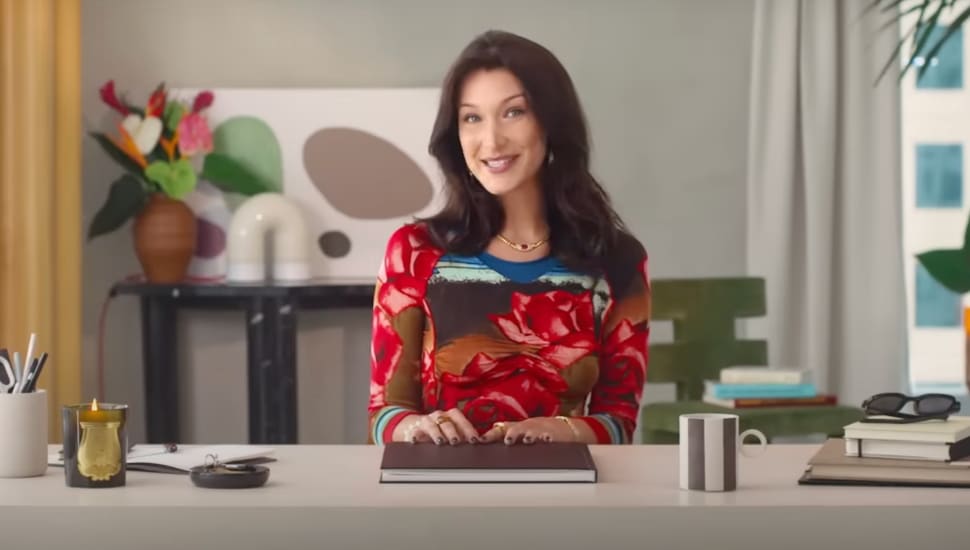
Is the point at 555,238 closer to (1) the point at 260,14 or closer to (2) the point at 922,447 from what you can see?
(2) the point at 922,447

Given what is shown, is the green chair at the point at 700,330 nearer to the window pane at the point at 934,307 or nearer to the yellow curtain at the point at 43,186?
the window pane at the point at 934,307

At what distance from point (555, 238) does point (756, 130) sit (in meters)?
2.36

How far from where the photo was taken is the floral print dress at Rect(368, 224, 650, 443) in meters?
2.23

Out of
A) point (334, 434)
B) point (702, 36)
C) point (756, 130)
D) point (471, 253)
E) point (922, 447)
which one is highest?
point (702, 36)

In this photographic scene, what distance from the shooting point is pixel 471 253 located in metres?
2.28

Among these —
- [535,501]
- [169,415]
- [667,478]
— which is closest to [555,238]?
[667,478]

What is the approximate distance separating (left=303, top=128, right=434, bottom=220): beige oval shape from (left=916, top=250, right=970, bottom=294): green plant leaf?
58.7 inches

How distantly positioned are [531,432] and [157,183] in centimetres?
243

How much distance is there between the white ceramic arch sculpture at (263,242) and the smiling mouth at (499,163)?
2.02 metres

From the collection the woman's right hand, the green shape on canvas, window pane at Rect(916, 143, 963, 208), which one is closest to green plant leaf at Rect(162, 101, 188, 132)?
the green shape on canvas

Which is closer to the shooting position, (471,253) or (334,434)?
(471,253)

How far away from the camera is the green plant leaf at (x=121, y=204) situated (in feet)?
13.7

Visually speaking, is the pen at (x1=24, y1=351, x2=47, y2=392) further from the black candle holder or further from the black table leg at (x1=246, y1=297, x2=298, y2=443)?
the black table leg at (x1=246, y1=297, x2=298, y2=443)

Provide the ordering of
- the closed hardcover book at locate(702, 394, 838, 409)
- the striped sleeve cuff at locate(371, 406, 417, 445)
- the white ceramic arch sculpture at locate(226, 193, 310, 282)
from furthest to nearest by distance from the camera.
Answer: the white ceramic arch sculpture at locate(226, 193, 310, 282), the closed hardcover book at locate(702, 394, 838, 409), the striped sleeve cuff at locate(371, 406, 417, 445)
